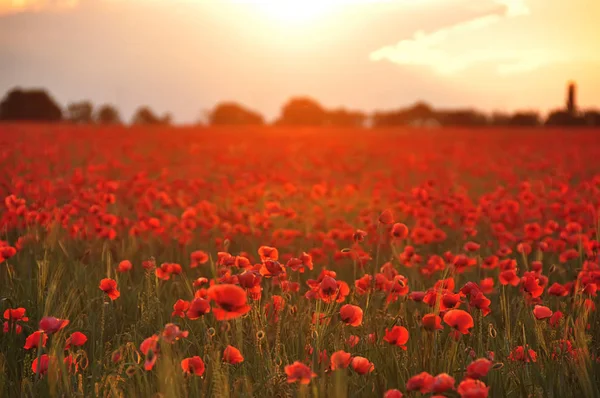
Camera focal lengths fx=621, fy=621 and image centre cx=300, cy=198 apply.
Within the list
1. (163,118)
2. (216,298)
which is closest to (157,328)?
(216,298)

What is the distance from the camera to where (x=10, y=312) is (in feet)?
8.57

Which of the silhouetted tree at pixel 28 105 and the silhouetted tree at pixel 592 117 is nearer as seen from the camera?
the silhouetted tree at pixel 592 117

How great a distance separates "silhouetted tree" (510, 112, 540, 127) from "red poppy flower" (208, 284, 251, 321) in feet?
112

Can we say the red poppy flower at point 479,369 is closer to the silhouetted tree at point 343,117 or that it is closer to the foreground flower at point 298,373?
the foreground flower at point 298,373

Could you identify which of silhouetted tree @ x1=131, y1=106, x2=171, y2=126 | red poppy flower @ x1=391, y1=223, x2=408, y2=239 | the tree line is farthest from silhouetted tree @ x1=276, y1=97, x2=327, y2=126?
red poppy flower @ x1=391, y1=223, x2=408, y2=239

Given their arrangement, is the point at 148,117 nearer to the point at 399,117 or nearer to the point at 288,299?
the point at 399,117

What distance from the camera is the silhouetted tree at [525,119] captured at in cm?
3375

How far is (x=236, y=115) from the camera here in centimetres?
4875

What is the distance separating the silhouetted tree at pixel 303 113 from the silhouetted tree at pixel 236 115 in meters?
2.10

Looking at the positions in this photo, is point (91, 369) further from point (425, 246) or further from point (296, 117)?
point (296, 117)

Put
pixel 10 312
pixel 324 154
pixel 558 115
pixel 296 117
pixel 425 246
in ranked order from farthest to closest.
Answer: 1. pixel 296 117
2. pixel 558 115
3. pixel 324 154
4. pixel 425 246
5. pixel 10 312

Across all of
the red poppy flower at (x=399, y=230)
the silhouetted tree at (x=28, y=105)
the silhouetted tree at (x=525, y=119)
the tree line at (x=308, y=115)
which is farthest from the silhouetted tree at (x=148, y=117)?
the red poppy flower at (x=399, y=230)

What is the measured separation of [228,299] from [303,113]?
47.2m

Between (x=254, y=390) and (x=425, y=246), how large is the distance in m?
2.88
